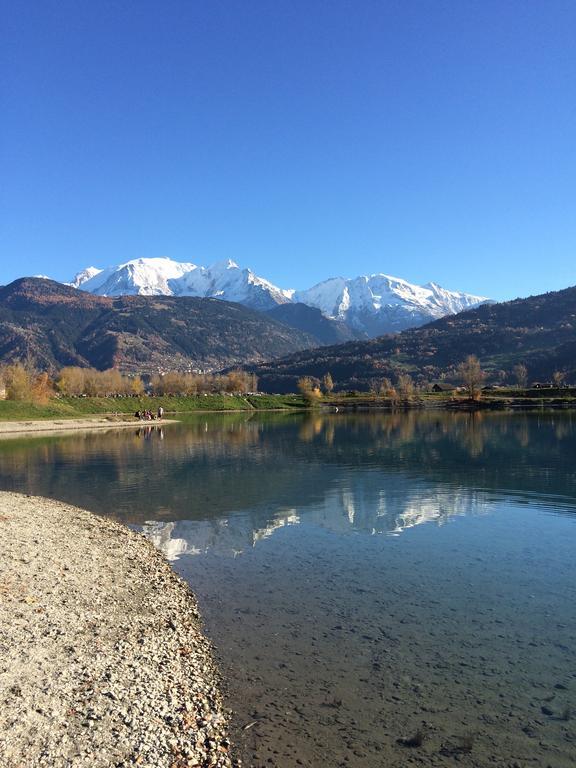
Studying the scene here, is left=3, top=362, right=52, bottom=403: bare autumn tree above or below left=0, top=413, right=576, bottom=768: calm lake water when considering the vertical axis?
above

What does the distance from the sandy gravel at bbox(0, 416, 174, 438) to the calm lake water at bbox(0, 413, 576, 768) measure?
7328cm

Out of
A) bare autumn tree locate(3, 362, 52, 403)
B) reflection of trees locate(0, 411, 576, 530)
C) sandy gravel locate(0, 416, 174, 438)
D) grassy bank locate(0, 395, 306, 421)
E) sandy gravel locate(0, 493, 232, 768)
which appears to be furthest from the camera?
bare autumn tree locate(3, 362, 52, 403)

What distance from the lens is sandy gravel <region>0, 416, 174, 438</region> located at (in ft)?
393

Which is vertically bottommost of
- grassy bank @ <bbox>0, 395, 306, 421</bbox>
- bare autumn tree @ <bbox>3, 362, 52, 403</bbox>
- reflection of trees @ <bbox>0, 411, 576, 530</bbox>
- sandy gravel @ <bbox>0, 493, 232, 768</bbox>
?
reflection of trees @ <bbox>0, 411, 576, 530</bbox>

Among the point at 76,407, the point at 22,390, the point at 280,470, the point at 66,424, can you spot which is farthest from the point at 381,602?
the point at 76,407

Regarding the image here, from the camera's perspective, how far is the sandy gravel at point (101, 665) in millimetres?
11375

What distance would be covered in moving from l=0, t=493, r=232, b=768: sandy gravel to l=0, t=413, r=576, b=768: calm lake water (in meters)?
1.09

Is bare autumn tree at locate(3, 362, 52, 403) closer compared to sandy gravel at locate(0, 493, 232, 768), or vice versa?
sandy gravel at locate(0, 493, 232, 768)

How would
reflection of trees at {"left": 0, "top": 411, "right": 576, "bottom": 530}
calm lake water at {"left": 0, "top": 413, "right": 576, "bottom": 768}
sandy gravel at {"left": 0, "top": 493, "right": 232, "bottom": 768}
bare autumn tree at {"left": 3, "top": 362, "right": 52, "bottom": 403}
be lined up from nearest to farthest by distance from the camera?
sandy gravel at {"left": 0, "top": 493, "right": 232, "bottom": 768}
calm lake water at {"left": 0, "top": 413, "right": 576, "bottom": 768}
reflection of trees at {"left": 0, "top": 411, "right": 576, "bottom": 530}
bare autumn tree at {"left": 3, "top": 362, "right": 52, "bottom": 403}

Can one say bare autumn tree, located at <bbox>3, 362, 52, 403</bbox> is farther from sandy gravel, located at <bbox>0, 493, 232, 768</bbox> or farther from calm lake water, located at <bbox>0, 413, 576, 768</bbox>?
sandy gravel, located at <bbox>0, 493, 232, 768</bbox>

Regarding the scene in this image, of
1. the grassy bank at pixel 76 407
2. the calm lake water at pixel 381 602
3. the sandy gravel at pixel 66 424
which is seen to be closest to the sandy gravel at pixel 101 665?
the calm lake water at pixel 381 602

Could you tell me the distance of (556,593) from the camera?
21.0 meters

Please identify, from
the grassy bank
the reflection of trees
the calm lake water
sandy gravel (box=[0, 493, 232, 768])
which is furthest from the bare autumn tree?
sandy gravel (box=[0, 493, 232, 768])

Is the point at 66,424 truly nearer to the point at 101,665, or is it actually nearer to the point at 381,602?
the point at 381,602
